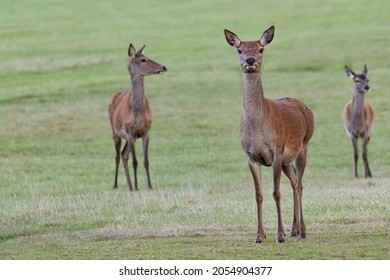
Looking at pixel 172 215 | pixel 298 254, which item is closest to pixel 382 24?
pixel 172 215

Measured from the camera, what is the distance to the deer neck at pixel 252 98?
11.2 meters

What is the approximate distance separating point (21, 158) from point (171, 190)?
6.30 metres

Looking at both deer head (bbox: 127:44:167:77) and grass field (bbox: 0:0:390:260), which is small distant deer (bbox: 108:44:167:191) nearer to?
deer head (bbox: 127:44:167:77)

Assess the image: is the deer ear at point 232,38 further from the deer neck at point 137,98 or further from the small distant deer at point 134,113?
the deer neck at point 137,98

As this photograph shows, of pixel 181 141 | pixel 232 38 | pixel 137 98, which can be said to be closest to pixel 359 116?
pixel 181 141

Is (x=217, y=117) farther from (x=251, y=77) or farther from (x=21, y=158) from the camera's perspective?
(x=251, y=77)

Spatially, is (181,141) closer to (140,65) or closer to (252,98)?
(140,65)

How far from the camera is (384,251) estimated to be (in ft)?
33.8

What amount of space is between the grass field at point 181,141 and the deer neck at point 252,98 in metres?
1.41

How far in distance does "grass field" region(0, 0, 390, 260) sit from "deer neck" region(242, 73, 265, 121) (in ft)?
4.64

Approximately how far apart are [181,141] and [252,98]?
14316 mm

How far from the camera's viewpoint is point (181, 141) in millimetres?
25578

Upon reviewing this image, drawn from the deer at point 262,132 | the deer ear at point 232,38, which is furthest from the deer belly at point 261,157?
the deer ear at point 232,38

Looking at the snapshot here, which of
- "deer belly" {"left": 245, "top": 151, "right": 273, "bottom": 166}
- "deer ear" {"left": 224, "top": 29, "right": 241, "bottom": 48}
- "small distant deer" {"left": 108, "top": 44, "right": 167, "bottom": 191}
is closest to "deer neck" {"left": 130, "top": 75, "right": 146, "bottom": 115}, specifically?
"small distant deer" {"left": 108, "top": 44, "right": 167, "bottom": 191}
